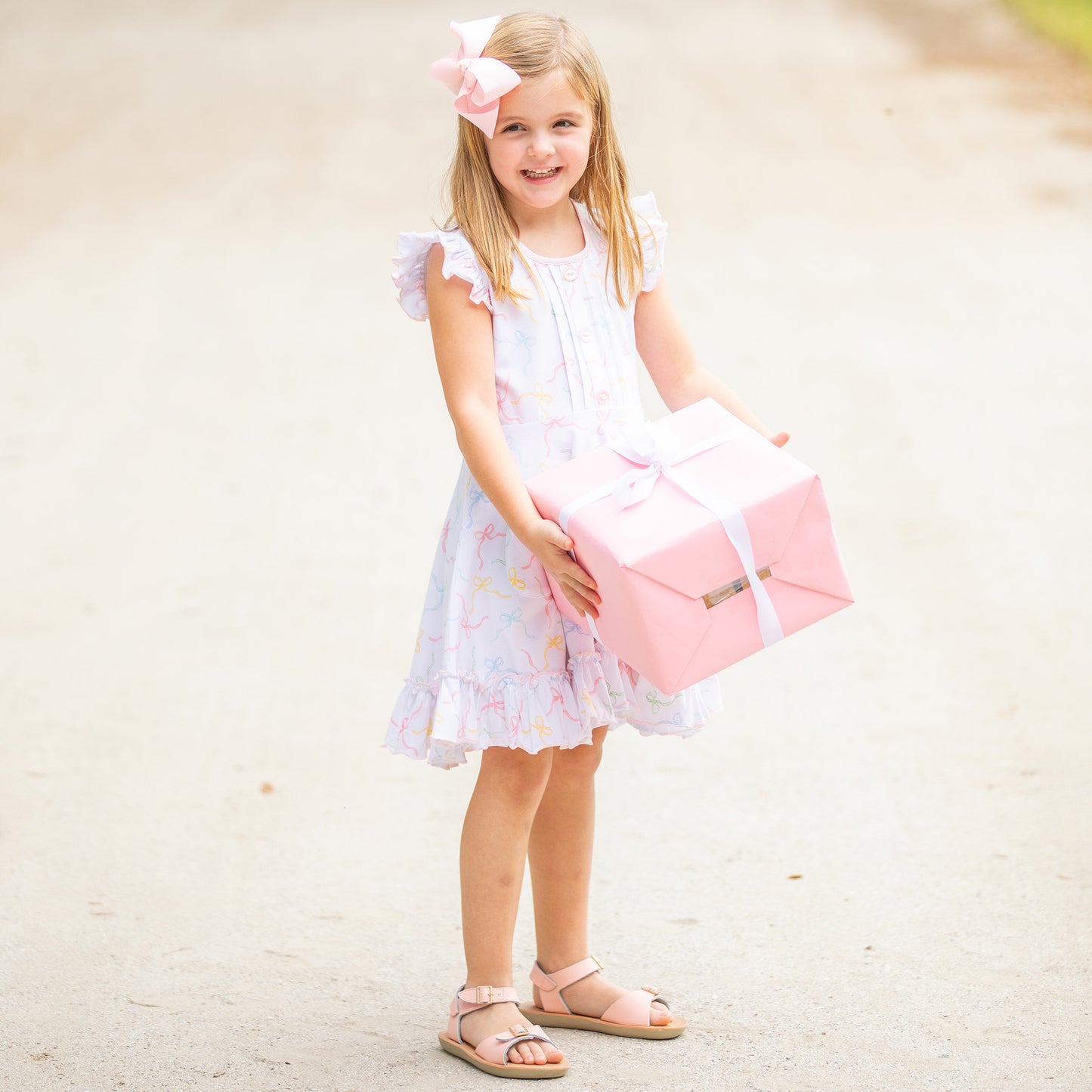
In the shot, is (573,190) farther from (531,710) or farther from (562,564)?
(531,710)

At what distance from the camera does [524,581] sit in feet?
6.63

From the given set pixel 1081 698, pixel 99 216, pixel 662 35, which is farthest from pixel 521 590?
pixel 662 35

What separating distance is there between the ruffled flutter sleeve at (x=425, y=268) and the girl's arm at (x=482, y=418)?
0.02m

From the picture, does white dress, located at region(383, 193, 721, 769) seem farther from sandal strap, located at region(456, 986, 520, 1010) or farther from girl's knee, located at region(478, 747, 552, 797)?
sandal strap, located at region(456, 986, 520, 1010)

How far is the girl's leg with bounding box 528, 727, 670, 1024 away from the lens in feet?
7.18

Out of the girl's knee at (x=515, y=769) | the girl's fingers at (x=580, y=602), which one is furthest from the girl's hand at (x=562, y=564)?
the girl's knee at (x=515, y=769)

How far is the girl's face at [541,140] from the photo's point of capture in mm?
1992

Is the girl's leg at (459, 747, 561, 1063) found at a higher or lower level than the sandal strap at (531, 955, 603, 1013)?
higher

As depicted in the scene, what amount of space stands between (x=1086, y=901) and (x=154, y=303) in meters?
5.42

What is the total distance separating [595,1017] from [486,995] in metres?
0.21

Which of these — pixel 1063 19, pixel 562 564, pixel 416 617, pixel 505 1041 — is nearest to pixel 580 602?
pixel 562 564

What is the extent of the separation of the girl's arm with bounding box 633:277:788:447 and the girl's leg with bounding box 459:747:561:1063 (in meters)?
0.60

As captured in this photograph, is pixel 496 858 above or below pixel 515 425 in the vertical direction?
below

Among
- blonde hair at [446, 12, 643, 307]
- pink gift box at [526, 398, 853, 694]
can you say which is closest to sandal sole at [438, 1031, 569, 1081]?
pink gift box at [526, 398, 853, 694]
